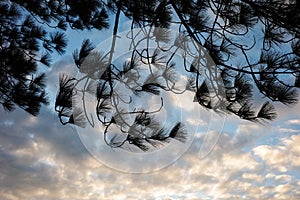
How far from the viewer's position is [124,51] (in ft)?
6.54

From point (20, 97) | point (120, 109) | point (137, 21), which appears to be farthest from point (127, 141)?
point (20, 97)

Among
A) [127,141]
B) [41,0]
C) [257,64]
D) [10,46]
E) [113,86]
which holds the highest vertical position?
[41,0]

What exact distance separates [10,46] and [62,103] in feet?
3.19

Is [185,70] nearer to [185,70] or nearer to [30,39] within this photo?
[185,70]

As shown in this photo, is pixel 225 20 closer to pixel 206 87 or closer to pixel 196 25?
pixel 196 25

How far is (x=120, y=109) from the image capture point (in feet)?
6.51

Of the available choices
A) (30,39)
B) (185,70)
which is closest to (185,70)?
(185,70)

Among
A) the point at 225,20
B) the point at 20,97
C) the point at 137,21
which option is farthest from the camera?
the point at 20,97

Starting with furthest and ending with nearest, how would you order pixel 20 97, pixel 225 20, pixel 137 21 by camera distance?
pixel 20 97
pixel 137 21
pixel 225 20

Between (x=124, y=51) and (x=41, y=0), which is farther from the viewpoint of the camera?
(x=41, y=0)

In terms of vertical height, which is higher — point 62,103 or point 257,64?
point 257,64

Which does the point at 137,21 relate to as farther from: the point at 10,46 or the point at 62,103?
the point at 10,46

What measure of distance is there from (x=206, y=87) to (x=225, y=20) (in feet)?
1.21

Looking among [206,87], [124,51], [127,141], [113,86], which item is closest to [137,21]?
[124,51]
